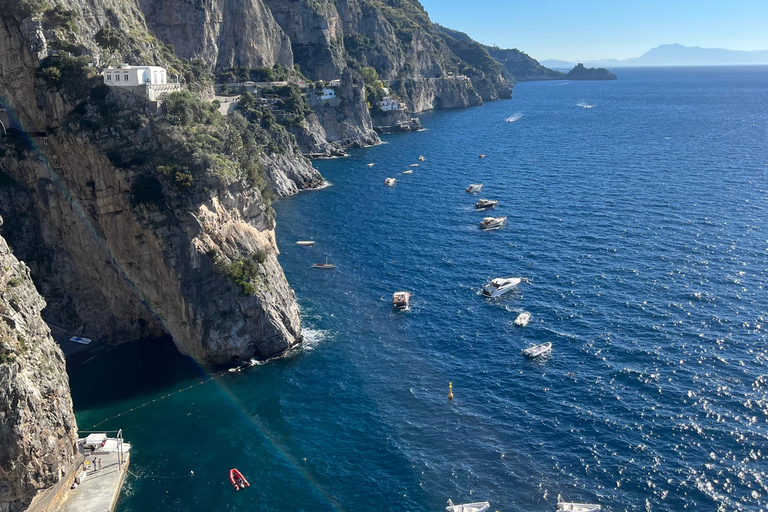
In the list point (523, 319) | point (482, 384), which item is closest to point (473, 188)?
point (523, 319)

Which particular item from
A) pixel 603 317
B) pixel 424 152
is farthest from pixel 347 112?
pixel 603 317

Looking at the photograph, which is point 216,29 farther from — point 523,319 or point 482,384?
point 482,384

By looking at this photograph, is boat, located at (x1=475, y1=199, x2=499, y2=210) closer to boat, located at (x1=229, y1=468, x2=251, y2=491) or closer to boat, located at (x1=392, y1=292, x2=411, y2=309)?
boat, located at (x1=392, y1=292, x2=411, y2=309)

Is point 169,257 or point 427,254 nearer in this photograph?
point 169,257

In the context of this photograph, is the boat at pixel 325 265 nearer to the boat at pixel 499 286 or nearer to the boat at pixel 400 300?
the boat at pixel 400 300

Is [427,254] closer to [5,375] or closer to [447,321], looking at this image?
[447,321]

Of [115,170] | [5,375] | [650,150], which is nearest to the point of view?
[5,375]

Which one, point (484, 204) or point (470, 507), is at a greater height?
point (484, 204)
